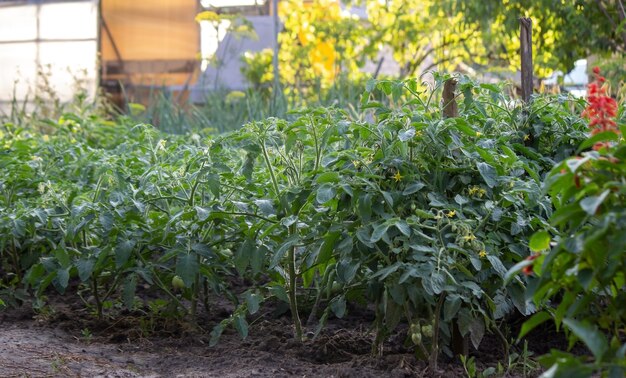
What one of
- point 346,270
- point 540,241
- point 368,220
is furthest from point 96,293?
point 540,241

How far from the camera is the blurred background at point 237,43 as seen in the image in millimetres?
9805

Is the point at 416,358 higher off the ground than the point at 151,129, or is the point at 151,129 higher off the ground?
the point at 151,129

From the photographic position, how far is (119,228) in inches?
131

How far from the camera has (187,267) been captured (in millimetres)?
3176

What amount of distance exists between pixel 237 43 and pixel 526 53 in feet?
23.4

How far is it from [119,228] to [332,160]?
88 cm

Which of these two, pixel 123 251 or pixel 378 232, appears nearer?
pixel 378 232

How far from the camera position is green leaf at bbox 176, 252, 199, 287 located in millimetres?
3166

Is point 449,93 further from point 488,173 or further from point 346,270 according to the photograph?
point 346,270

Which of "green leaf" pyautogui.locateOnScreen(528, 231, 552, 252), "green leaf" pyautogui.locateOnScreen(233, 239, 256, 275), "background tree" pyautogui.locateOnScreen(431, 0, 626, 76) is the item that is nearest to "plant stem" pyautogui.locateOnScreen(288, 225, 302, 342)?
"green leaf" pyautogui.locateOnScreen(233, 239, 256, 275)

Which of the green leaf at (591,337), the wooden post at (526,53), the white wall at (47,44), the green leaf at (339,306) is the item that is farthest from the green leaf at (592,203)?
the white wall at (47,44)

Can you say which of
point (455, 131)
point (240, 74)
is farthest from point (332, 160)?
point (240, 74)

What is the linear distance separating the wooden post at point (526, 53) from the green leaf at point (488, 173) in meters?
1.55

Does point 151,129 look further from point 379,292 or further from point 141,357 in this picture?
point 379,292
